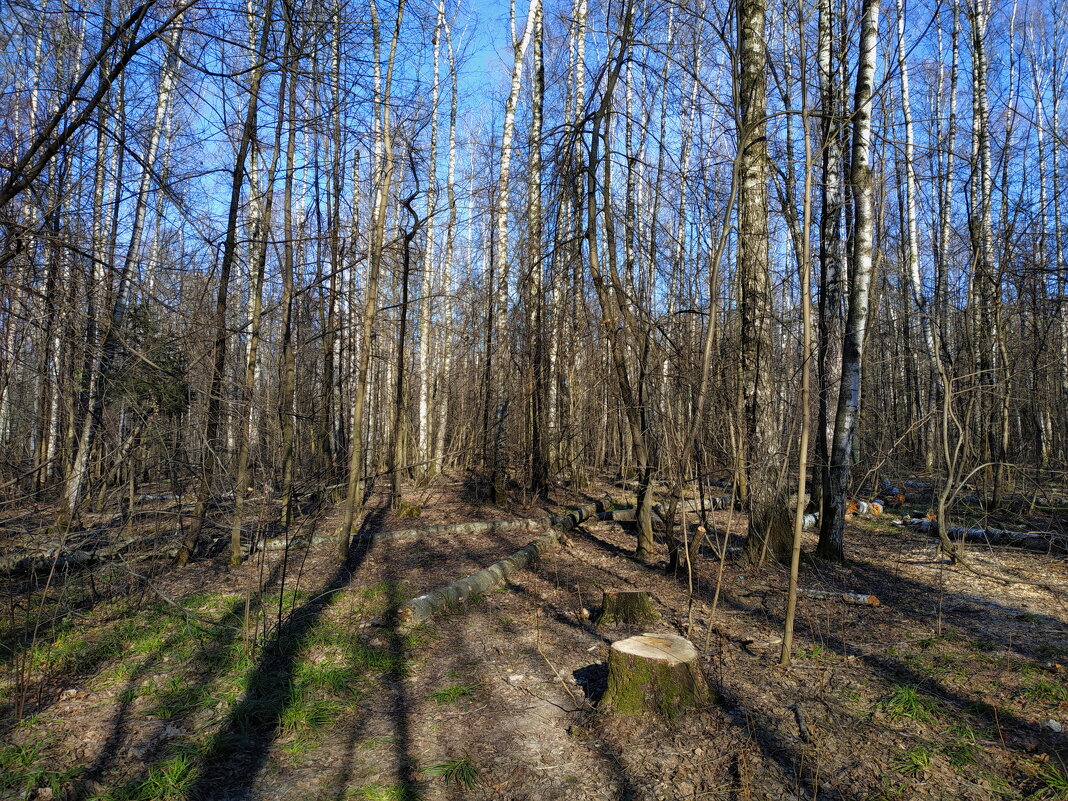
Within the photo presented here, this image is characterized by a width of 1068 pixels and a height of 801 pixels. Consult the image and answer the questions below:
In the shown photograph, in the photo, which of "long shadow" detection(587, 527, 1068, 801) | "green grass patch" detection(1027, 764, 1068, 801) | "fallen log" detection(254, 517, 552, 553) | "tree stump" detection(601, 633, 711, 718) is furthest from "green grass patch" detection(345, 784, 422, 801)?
"fallen log" detection(254, 517, 552, 553)

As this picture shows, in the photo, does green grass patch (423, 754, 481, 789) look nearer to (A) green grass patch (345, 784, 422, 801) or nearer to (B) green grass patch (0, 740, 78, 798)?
(A) green grass patch (345, 784, 422, 801)

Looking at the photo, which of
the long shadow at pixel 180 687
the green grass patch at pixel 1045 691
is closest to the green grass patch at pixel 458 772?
the long shadow at pixel 180 687

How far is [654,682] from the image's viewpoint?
371 centimetres

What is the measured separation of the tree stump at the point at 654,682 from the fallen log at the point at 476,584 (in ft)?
7.08

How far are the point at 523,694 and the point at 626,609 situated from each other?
54.0 inches

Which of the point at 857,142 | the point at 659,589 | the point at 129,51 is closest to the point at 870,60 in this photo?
the point at 857,142

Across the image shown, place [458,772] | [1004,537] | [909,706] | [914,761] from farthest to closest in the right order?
[1004,537], [909,706], [458,772], [914,761]

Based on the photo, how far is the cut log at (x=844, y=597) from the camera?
539 centimetres

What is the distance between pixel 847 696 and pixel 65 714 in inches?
182

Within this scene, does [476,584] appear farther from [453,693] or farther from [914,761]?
[914,761]

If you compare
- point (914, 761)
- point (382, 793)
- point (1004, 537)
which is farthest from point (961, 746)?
point (1004, 537)

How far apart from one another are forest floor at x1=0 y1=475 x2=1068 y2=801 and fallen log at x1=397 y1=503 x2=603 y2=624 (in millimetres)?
131

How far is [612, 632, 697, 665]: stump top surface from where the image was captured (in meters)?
3.73

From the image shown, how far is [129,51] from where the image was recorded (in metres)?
2.98
